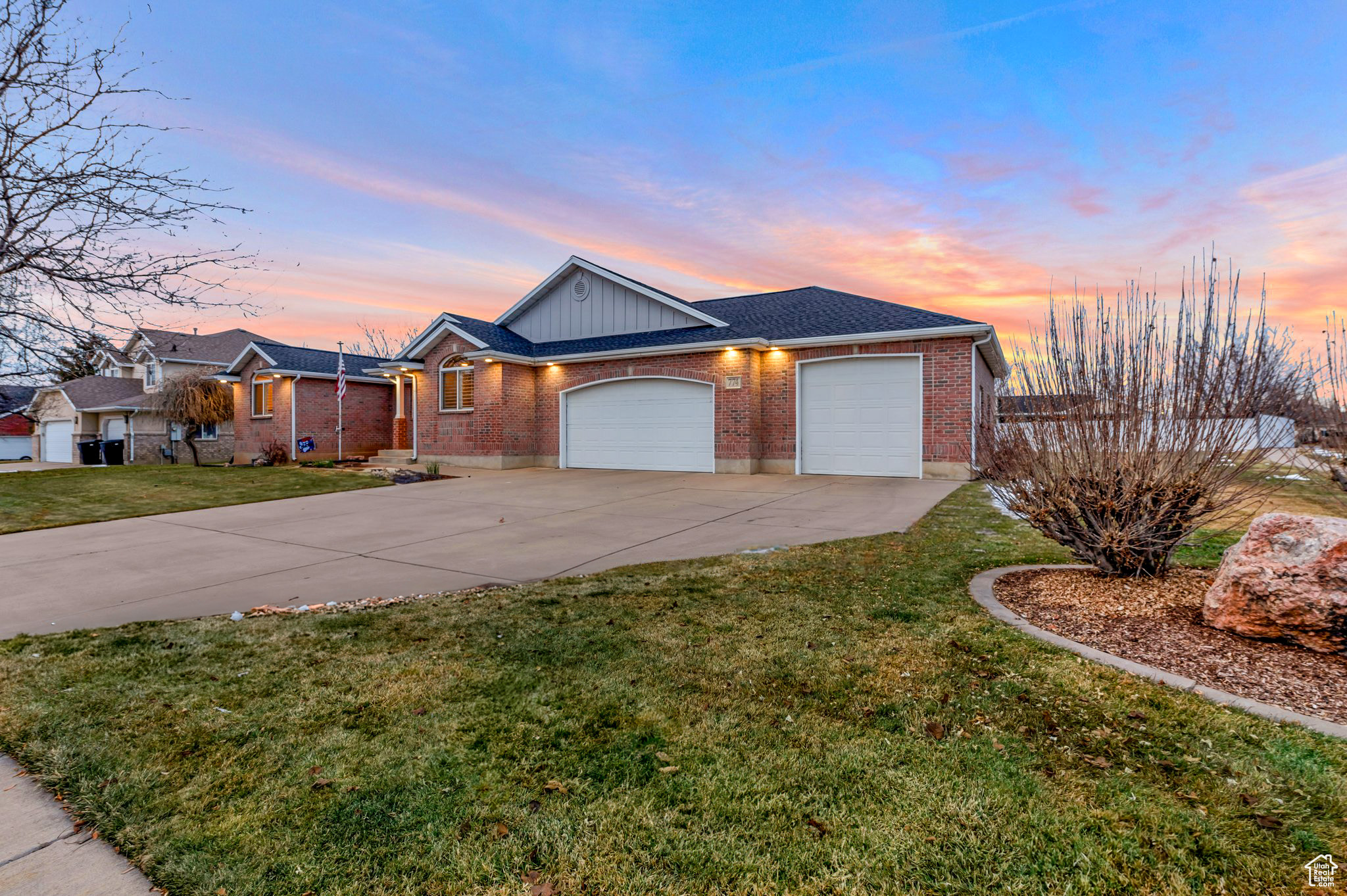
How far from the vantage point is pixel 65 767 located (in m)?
2.26

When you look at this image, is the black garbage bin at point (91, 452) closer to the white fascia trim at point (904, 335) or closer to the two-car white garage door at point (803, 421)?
the two-car white garage door at point (803, 421)

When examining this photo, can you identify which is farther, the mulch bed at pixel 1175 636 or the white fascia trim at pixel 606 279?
the white fascia trim at pixel 606 279

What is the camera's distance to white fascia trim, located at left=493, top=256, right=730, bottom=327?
1591 centimetres

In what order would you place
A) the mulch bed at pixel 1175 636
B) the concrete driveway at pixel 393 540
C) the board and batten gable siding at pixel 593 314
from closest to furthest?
the mulch bed at pixel 1175 636
the concrete driveway at pixel 393 540
the board and batten gable siding at pixel 593 314

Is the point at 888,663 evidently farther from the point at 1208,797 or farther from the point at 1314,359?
the point at 1314,359

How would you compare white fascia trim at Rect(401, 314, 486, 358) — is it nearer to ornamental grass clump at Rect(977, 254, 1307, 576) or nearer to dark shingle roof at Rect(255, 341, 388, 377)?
dark shingle roof at Rect(255, 341, 388, 377)

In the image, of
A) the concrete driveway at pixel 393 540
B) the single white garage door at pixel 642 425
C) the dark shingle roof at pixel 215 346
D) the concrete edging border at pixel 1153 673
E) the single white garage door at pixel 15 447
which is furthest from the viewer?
the single white garage door at pixel 15 447

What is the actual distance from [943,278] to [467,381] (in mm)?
13246

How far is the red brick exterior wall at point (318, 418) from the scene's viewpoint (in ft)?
68.4

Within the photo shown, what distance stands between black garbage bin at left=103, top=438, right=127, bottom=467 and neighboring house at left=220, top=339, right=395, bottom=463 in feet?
23.6

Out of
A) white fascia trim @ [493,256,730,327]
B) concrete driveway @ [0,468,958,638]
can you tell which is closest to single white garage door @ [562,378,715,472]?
white fascia trim @ [493,256,730,327]

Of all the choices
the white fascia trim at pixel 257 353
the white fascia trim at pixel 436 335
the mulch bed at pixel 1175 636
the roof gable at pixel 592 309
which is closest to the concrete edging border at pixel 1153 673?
the mulch bed at pixel 1175 636

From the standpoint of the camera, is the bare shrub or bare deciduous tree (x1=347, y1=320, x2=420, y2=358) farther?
bare deciduous tree (x1=347, y1=320, x2=420, y2=358)

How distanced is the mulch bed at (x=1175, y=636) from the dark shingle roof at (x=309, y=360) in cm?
2053
